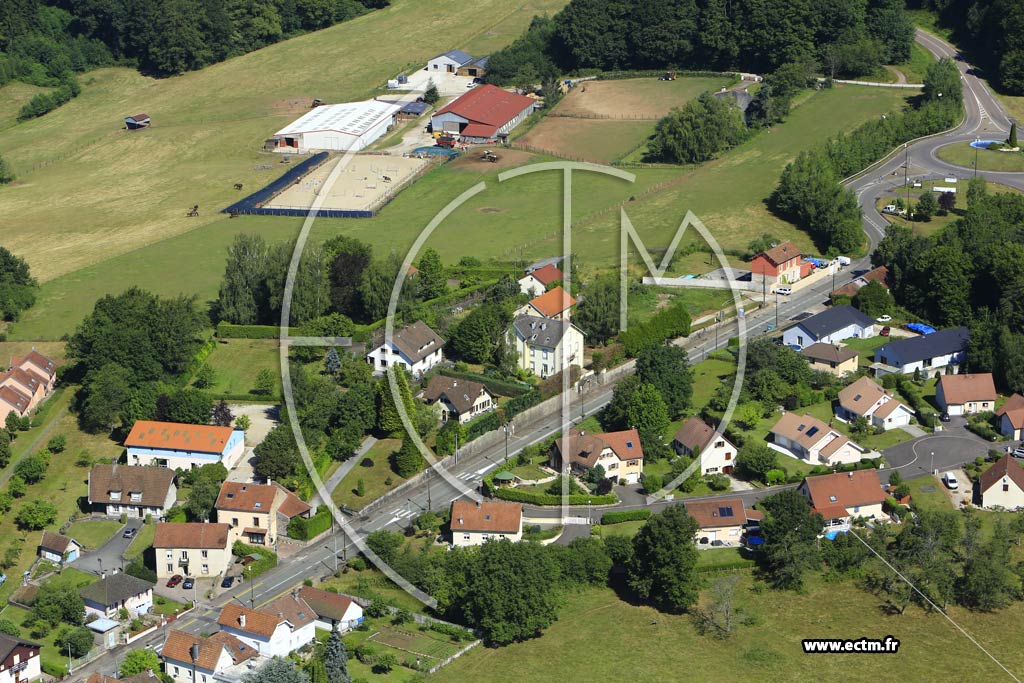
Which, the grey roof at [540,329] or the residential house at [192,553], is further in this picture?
the grey roof at [540,329]

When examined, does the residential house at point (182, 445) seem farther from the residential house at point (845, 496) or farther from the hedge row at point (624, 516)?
the residential house at point (845, 496)

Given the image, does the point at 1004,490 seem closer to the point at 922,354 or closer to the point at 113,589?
the point at 922,354

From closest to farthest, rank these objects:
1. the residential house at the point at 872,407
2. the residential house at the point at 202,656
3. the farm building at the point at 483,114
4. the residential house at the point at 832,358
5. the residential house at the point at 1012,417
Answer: the residential house at the point at 202,656 < the residential house at the point at 1012,417 < the residential house at the point at 872,407 < the residential house at the point at 832,358 < the farm building at the point at 483,114

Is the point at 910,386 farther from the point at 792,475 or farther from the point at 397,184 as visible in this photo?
the point at 397,184

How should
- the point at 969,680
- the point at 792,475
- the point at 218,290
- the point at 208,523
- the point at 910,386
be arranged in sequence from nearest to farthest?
1. the point at 969,680
2. the point at 208,523
3. the point at 792,475
4. the point at 910,386
5. the point at 218,290

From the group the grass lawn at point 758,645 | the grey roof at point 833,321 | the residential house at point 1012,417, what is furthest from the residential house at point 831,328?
the grass lawn at point 758,645

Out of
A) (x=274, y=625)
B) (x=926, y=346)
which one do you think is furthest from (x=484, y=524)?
(x=926, y=346)

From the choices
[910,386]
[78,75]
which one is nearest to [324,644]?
[910,386]

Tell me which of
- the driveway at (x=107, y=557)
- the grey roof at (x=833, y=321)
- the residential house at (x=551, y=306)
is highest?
the residential house at (x=551, y=306)
